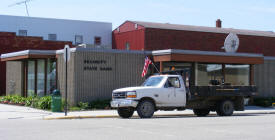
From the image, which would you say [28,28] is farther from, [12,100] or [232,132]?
[232,132]

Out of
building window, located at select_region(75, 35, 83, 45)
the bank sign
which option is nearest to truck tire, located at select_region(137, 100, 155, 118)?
the bank sign

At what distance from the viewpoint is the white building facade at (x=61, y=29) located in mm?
58062

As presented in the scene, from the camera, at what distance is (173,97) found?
2139 cm

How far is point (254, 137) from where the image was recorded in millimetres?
12734

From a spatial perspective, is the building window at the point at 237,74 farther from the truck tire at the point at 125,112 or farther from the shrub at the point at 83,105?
the truck tire at the point at 125,112

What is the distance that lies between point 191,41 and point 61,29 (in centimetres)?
1893

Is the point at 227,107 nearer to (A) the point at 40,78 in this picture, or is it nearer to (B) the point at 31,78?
(A) the point at 40,78

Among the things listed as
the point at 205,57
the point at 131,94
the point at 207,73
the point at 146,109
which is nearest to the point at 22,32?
the point at 207,73

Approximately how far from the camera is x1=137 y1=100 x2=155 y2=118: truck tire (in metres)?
20.5

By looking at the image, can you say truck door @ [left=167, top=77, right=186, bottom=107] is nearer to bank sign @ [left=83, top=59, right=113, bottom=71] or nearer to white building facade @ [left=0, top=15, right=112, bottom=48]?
bank sign @ [left=83, top=59, right=113, bottom=71]

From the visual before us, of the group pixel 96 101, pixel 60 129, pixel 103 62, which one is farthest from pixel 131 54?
pixel 60 129

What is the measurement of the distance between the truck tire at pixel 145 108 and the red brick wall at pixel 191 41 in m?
27.1

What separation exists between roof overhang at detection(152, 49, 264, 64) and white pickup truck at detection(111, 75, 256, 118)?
5.20 m

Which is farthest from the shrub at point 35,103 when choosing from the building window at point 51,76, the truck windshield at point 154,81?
the truck windshield at point 154,81
